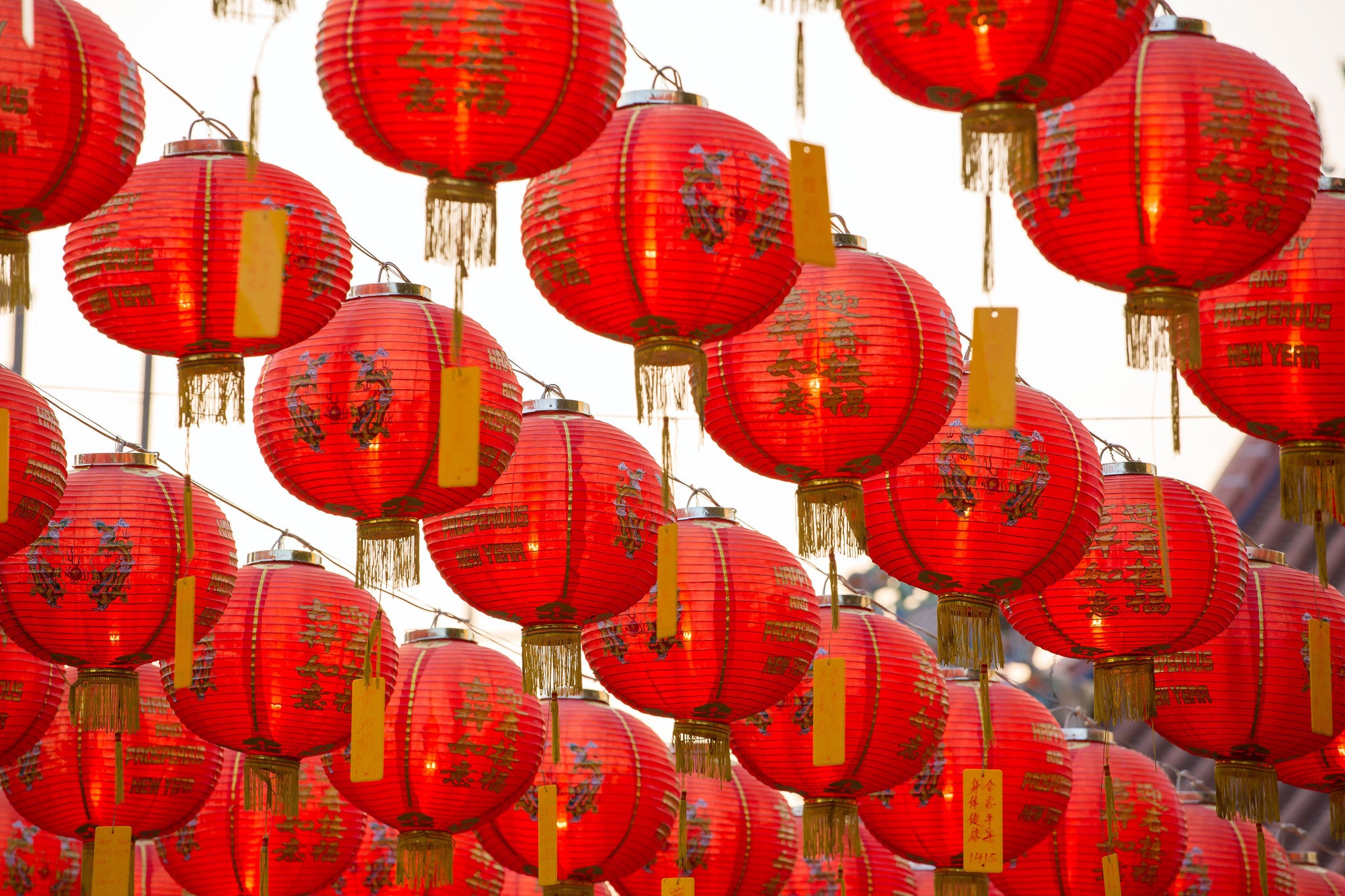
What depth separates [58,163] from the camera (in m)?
4.54

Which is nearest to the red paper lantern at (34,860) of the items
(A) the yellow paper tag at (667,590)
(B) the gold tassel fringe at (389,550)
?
(B) the gold tassel fringe at (389,550)

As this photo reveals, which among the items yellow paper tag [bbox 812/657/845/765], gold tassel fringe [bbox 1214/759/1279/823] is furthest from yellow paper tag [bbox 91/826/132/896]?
gold tassel fringe [bbox 1214/759/1279/823]

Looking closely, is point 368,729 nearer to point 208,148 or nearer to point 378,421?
point 378,421

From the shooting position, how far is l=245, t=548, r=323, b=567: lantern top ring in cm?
634

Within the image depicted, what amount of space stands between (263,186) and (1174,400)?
2.32 metres

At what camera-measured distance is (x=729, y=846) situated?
7.31 metres

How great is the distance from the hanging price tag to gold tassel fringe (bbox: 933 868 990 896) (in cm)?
59

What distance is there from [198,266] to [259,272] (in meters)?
0.71

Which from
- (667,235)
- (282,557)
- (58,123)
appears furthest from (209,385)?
(282,557)

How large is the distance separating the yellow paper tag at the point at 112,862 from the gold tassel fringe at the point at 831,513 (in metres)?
2.17

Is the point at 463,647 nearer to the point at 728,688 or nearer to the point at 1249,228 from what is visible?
the point at 728,688

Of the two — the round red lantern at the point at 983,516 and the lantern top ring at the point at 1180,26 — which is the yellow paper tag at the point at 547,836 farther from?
the lantern top ring at the point at 1180,26

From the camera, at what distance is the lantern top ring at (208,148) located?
5.18 metres

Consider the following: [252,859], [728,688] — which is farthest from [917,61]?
[252,859]
